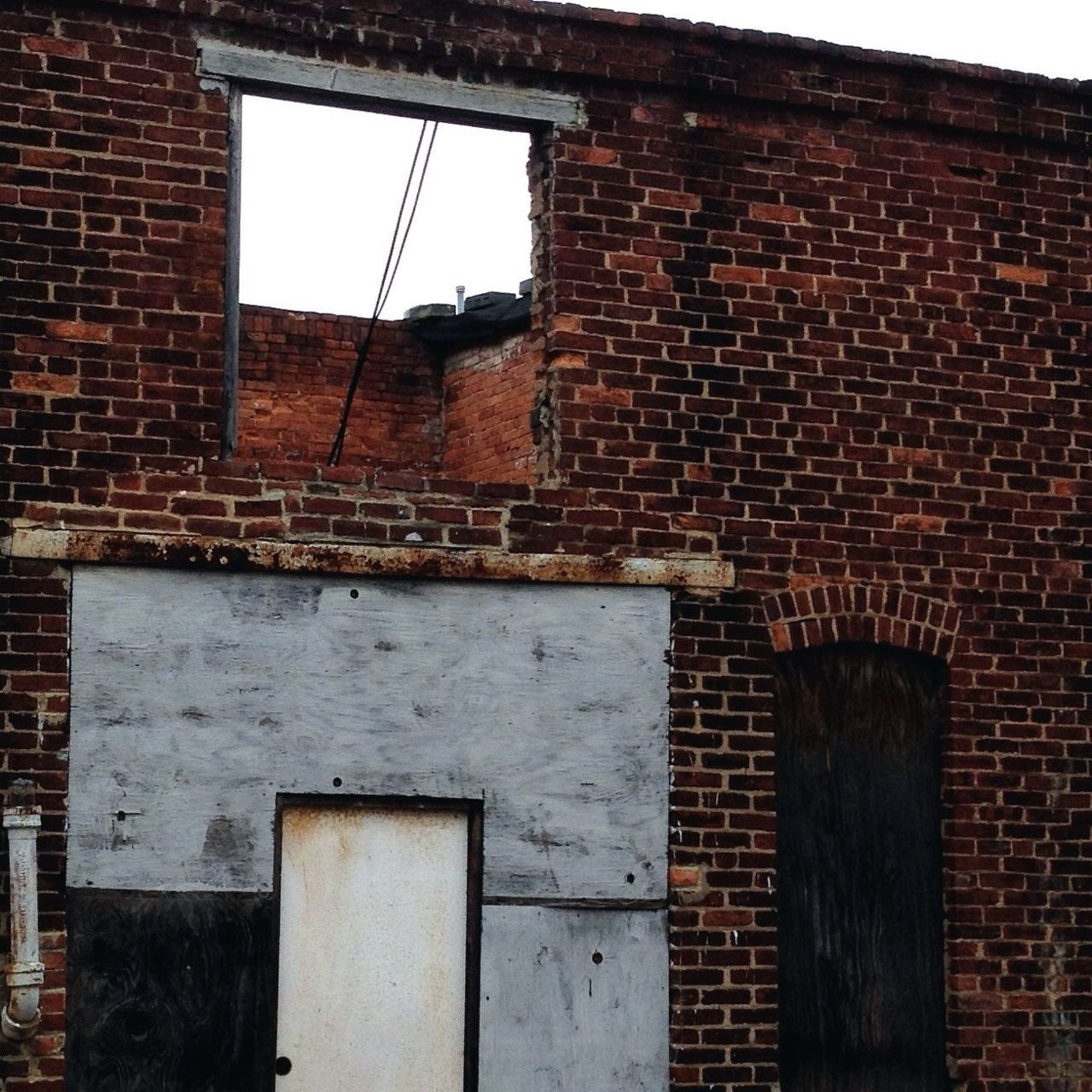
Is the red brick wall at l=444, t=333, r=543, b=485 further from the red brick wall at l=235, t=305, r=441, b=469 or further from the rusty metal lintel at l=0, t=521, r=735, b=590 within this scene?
the rusty metal lintel at l=0, t=521, r=735, b=590

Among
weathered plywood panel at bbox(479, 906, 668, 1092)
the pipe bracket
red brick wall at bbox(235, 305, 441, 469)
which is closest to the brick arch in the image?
weathered plywood panel at bbox(479, 906, 668, 1092)

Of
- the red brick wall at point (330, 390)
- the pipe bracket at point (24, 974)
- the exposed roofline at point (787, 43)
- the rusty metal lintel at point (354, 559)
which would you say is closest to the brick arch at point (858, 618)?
the rusty metal lintel at point (354, 559)

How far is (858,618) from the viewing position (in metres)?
8.89

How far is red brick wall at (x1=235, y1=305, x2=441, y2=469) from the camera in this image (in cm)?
1407

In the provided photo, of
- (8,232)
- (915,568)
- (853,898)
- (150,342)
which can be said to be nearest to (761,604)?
(915,568)

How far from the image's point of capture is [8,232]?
803 cm

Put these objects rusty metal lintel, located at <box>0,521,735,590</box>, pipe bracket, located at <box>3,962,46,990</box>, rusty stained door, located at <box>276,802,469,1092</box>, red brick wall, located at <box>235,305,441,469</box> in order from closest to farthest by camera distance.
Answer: pipe bracket, located at <box>3,962,46,990</box>
rusty metal lintel, located at <box>0,521,735,590</box>
rusty stained door, located at <box>276,802,469,1092</box>
red brick wall, located at <box>235,305,441,469</box>

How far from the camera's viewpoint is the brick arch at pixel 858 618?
882cm

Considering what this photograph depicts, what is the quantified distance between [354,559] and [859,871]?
2.82m

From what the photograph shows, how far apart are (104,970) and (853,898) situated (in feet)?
11.3

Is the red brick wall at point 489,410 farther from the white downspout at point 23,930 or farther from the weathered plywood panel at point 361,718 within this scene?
the white downspout at point 23,930

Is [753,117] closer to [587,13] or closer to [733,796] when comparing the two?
[587,13]

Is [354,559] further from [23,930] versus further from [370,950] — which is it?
[23,930]

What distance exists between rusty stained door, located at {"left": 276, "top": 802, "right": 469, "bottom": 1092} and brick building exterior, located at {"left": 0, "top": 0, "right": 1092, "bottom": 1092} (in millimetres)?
963
